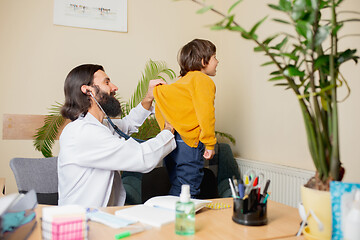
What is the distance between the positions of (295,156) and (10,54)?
2538 mm

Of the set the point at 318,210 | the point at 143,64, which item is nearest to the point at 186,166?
the point at 318,210

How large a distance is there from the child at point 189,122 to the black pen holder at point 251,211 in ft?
2.99

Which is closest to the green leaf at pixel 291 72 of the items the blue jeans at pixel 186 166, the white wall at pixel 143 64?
the blue jeans at pixel 186 166

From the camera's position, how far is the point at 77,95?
75.7 inches

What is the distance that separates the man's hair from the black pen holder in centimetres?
116

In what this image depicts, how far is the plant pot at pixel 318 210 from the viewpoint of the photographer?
36.4 inches

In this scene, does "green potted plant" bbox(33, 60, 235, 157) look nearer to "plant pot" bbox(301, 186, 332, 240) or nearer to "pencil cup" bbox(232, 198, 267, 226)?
"pencil cup" bbox(232, 198, 267, 226)

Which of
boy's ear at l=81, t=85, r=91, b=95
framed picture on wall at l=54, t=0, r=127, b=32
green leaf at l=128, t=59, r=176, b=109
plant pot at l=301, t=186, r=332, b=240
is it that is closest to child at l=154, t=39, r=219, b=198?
boy's ear at l=81, t=85, r=91, b=95

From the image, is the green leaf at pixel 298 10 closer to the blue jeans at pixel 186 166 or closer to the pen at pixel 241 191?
the pen at pixel 241 191

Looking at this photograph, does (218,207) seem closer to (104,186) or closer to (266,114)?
(104,186)

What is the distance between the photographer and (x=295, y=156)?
2455 millimetres

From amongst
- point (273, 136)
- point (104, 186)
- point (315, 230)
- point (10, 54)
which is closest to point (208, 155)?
point (104, 186)

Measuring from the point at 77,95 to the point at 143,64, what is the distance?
147 centimetres

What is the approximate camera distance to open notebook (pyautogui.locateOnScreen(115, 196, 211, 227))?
108 centimetres
